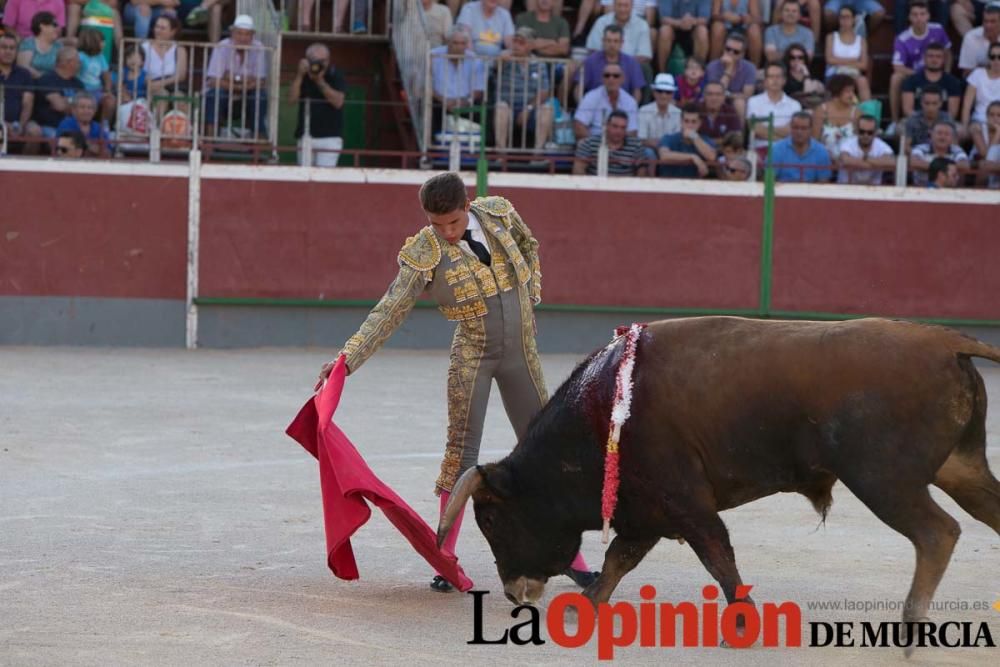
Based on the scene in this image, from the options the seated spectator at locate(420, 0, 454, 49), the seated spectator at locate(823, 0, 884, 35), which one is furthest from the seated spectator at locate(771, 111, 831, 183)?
the seated spectator at locate(420, 0, 454, 49)

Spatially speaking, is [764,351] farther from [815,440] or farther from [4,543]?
[4,543]

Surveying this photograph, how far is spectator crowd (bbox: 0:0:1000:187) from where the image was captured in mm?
11375

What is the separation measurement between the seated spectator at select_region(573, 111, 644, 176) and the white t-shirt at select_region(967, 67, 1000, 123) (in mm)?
2677

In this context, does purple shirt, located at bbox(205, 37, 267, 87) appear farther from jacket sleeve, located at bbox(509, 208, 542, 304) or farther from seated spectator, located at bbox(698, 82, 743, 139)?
jacket sleeve, located at bbox(509, 208, 542, 304)

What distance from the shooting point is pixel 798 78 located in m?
12.2

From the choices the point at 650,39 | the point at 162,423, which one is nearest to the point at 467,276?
the point at 162,423

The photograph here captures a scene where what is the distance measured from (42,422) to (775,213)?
600cm

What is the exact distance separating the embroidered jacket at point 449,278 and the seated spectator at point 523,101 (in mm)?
7018

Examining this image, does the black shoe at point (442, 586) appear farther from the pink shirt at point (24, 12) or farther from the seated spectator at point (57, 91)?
the pink shirt at point (24, 12)

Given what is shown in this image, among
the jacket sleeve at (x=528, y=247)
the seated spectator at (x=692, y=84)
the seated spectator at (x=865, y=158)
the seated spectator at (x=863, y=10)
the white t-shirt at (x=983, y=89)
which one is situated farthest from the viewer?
the seated spectator at (x=863, y=10)

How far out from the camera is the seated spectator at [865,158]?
38.7ft

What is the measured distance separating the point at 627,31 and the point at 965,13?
295 cm

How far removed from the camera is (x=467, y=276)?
461 centimetres

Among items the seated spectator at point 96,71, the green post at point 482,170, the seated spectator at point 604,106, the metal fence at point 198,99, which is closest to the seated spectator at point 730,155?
the seated spectator at point 604,106
